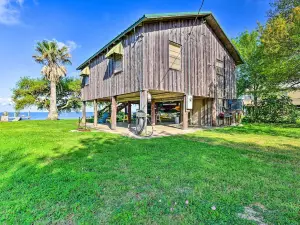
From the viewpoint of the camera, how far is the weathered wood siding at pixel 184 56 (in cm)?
783

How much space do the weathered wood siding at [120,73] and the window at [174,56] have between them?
1688 mm

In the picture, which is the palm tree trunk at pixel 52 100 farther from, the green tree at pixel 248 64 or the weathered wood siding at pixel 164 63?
the green tree at pixel 248 64

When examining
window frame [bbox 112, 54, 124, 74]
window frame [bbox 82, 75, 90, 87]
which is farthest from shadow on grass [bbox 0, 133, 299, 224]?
window frame [bbox 82, 75, 90, 87]

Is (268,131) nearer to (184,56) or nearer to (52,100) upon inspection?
(184,56)

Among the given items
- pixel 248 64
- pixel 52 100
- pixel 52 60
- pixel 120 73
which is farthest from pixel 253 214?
pixel 52 60

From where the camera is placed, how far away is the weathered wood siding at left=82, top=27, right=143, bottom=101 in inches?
320

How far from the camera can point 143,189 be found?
2611mm

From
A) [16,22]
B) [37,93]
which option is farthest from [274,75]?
[37,93]

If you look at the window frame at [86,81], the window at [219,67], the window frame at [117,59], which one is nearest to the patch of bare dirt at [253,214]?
the window frame at [117,59]

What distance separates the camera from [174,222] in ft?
6.04

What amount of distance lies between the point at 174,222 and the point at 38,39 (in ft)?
83.4

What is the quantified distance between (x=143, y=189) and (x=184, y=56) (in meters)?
8.18

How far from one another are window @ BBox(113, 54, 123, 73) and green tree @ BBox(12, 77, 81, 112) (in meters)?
18.6

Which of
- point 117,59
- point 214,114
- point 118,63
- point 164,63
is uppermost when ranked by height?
point 117,59
